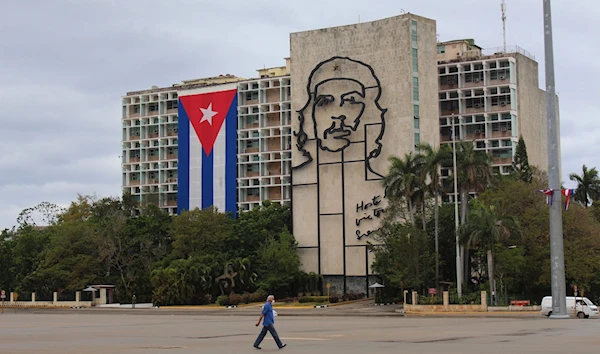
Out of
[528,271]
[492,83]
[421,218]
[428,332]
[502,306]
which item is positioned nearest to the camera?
[428,332]

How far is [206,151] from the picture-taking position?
125500 mm

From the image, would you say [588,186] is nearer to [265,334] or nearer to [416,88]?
[416,88]

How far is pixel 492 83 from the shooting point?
115m

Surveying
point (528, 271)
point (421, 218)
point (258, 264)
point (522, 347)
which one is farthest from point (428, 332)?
point (258, 264)

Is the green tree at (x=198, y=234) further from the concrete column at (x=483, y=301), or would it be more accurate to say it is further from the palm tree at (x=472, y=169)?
the concrete column at (x=483, y=301)

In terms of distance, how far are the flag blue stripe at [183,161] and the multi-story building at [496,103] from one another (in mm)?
37223

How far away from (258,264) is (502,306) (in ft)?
128

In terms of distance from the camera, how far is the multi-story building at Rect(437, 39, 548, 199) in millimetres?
113750

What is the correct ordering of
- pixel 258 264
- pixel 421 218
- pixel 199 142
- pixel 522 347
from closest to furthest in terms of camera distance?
pixel 522 347 < pixel 421 218 < pixel 258 264 < pixel 199 142

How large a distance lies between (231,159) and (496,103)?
3924cm

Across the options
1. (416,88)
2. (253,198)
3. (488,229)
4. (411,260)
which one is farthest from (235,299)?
(253,198)

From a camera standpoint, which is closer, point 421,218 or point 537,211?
point 537,211

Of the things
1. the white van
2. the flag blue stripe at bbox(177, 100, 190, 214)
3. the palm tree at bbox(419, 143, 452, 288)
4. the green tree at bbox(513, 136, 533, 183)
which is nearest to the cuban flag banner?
the flag blue stripe at bbox(177, 100, 190, 214)

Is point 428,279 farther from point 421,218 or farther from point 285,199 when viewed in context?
point 285,199
